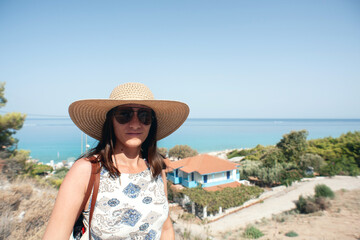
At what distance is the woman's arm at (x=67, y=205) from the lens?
1100 mm

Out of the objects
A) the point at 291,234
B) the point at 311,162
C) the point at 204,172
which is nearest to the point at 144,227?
the point at 291,234

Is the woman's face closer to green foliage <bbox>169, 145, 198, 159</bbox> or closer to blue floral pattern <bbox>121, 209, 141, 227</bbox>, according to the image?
blue floral pattern <bbox>121, 209, 141, 227</bbox>

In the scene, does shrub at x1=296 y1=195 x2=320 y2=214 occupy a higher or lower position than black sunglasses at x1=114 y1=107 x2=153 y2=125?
lower

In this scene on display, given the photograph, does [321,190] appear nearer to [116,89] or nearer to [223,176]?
[223,176]

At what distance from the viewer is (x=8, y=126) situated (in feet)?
44.0

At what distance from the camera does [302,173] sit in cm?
→ 2309

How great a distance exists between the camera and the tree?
13.1 meters

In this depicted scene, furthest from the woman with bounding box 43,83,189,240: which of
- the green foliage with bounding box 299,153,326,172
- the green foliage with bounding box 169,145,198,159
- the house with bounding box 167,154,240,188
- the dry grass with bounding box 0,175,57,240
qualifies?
the green foliage with bounding box 169,145,198,159

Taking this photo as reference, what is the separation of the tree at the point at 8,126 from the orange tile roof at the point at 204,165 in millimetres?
14672

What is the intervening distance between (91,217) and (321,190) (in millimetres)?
17418

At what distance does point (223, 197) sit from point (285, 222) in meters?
5.33

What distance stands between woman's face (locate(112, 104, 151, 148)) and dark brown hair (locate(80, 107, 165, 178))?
64mm

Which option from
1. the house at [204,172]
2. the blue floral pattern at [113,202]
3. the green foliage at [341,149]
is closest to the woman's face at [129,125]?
the blue floral pattern at [113,202]

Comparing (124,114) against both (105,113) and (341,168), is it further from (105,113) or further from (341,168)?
(341,168)
